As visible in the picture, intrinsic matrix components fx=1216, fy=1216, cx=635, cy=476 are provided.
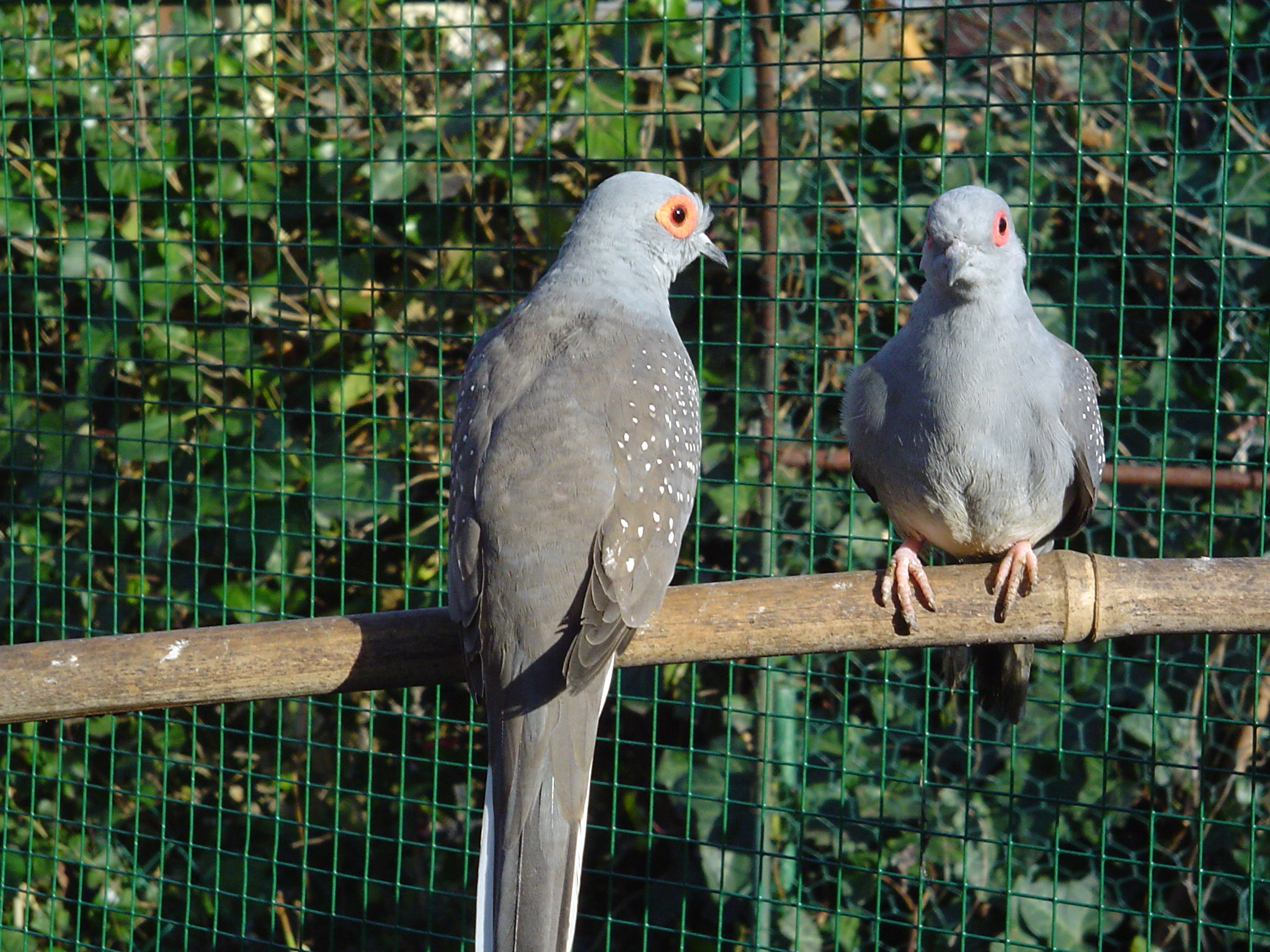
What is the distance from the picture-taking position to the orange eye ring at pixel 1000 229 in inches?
80.5

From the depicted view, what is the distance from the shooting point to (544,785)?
6.32 ft

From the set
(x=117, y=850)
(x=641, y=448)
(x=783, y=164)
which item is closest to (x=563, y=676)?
(x=641, y=448)

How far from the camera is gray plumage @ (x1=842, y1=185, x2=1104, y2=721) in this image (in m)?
2.09

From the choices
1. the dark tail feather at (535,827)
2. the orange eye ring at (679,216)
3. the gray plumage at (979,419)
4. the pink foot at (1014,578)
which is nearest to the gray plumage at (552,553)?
the dark tail feather at (535,827)

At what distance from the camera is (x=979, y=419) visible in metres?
2.15

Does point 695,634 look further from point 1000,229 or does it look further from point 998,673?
point 1000,229

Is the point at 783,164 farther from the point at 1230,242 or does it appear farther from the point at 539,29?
the point at 1230,242

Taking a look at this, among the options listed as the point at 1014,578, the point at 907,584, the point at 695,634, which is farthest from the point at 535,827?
the point at 1014,578

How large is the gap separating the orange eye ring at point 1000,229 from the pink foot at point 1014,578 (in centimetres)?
54

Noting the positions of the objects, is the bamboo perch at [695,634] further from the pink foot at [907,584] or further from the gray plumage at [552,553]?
the gray plumage at [552,553]

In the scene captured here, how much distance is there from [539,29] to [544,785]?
211cm

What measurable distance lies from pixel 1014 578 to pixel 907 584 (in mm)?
199

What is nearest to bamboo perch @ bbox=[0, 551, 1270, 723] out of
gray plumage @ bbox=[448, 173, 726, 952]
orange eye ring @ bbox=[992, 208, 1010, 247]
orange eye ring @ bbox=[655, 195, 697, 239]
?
gray plumage @ bbox=[448, 173, 726, 952]

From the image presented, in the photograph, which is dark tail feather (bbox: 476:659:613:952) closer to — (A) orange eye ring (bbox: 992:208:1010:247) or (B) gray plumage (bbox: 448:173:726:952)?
(B) gray plumage (bbox: 448:173:726:952)
